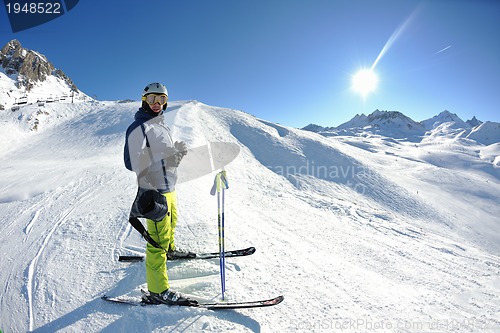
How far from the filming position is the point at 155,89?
3744 mm

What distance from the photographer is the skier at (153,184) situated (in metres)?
3.27

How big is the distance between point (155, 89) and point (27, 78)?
6740 centimetres

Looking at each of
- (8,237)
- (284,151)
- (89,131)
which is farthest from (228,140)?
(8,237)

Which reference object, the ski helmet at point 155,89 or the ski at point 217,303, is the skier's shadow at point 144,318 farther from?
the ski helmet at point 155,89

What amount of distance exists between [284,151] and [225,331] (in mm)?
17791

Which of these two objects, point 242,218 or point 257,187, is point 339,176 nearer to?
point 257,187

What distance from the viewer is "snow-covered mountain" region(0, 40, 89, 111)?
4611 centimetres

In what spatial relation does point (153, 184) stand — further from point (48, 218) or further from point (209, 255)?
point (48, 218)

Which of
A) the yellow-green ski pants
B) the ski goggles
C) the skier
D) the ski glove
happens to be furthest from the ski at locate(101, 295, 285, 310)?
the ski goggles

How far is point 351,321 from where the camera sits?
3691 millimetres

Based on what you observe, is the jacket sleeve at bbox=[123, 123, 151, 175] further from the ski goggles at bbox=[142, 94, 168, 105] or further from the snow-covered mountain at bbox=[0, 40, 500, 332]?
the snow-covered mountain at bbox=[0, 40, 500, 332]

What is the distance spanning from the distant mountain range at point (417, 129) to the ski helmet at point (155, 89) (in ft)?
299

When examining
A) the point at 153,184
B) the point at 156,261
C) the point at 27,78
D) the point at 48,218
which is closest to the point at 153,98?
the point at 153,184

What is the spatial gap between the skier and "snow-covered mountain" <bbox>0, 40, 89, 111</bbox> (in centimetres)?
5199
